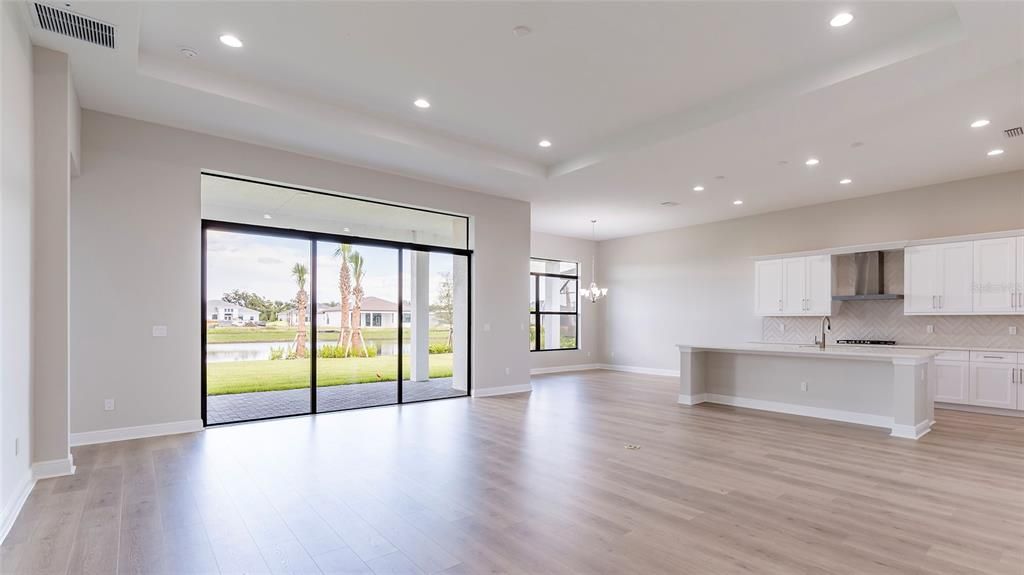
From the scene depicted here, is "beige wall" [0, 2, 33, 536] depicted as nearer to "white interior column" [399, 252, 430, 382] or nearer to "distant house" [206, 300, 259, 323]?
"distant house" [206, 300, 259, 323]

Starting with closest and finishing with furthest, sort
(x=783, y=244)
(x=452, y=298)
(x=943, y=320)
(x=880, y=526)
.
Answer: (x=880, y=526) < (x=943, y=320) < (x=452, y=298) < (x=783, y=244)

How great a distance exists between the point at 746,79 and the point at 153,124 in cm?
589

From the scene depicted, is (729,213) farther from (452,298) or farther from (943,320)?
(452,298)

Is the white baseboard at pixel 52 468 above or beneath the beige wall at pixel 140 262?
beneath

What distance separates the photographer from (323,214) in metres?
6.43

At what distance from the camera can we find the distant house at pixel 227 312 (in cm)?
555

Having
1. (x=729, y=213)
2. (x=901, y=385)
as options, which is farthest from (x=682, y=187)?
(x=901, y=385)

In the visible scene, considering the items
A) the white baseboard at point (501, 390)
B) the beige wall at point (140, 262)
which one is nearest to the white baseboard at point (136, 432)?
the beige wall at point (140, 262)

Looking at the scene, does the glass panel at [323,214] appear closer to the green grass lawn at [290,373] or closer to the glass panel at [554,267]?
the green grass lawn at [290,373]

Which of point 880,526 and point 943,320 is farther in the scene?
point 943,320

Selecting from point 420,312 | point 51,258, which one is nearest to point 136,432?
point 51,258

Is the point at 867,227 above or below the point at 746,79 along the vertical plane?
below

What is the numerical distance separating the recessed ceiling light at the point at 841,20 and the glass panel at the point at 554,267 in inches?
308

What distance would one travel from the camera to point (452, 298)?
7789mm
